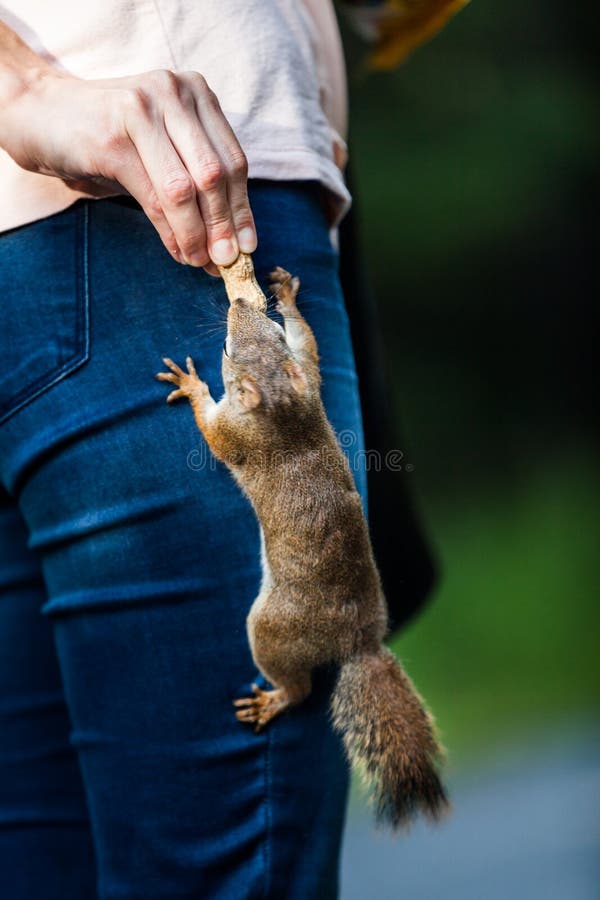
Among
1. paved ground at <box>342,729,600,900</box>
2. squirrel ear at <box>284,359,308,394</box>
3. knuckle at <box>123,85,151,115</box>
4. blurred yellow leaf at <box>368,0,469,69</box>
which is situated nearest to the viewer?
knuckle at <box>123,85,151,115</box>

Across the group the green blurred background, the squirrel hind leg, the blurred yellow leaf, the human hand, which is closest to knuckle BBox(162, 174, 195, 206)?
the human hand

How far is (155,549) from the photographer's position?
616 millimetres

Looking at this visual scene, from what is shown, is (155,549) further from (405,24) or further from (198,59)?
(405,24)

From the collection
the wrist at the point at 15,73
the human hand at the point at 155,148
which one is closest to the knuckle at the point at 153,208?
the human hand at the point at 155,148

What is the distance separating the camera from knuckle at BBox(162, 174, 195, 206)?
1.88 feet

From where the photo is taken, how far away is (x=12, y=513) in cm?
81

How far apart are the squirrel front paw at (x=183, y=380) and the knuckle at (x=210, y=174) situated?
0.37 feet

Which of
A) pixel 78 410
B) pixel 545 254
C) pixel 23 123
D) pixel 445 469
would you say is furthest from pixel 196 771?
pixel 545 254

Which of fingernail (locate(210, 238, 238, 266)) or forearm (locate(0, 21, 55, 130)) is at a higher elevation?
forearm (locate(0, 21, 55, 130))

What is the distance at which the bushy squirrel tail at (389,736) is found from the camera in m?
0.65

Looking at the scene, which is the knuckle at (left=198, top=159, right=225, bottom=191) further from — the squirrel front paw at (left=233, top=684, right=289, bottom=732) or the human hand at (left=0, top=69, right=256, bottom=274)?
the squirrel front paw at (left=233, top=684, right=289, bottom=732)

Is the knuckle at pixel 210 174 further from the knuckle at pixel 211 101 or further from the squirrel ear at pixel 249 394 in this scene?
the squirrel ear at pixel 249 394

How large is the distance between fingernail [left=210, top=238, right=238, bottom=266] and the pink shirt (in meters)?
0.07

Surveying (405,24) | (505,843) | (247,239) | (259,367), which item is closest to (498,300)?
(505,843)
